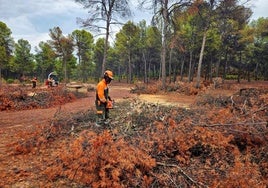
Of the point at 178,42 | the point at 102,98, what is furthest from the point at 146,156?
the point at 178,42

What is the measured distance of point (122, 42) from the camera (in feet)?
138

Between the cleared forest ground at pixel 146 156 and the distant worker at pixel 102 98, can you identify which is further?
the distant worker at pixel 102 98

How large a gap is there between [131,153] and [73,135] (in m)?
2.92

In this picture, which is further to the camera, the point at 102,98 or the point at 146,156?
the point at 102,98

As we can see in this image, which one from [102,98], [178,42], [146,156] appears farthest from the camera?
[178,42]

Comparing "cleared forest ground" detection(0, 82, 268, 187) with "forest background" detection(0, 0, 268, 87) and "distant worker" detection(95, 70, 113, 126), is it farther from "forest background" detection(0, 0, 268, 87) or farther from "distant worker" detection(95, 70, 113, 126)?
"forest background" detection(0, 0, 268, 87)

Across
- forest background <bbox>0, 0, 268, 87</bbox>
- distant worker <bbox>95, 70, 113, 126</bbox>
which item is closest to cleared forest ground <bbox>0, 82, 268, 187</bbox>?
distant worker <bbox>95, 70, 113, 126</bbox>

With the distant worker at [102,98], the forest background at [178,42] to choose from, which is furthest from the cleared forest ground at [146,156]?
the forest background at [178,42]

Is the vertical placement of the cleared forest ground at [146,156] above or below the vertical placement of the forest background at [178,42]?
below

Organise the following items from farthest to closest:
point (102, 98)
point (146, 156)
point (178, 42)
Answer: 1. point (178, 42)
2. point (102, 98)
3. point (146, 156)

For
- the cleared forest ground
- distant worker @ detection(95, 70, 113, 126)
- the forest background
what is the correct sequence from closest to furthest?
the cleared forest ground → distant worker @ detection(95, 70, 113, 126) → the forest background

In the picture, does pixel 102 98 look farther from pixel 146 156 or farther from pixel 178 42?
pixel 178 42

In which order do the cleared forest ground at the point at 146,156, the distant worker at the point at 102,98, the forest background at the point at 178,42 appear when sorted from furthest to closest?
the forest background at the point at 178,42 → the distant worker at the point at 102,98 → the cleared forest ground at the point at 146,156

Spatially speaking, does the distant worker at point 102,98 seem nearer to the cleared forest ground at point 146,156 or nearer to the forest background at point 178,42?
the cleared forest ground at point 146,156
